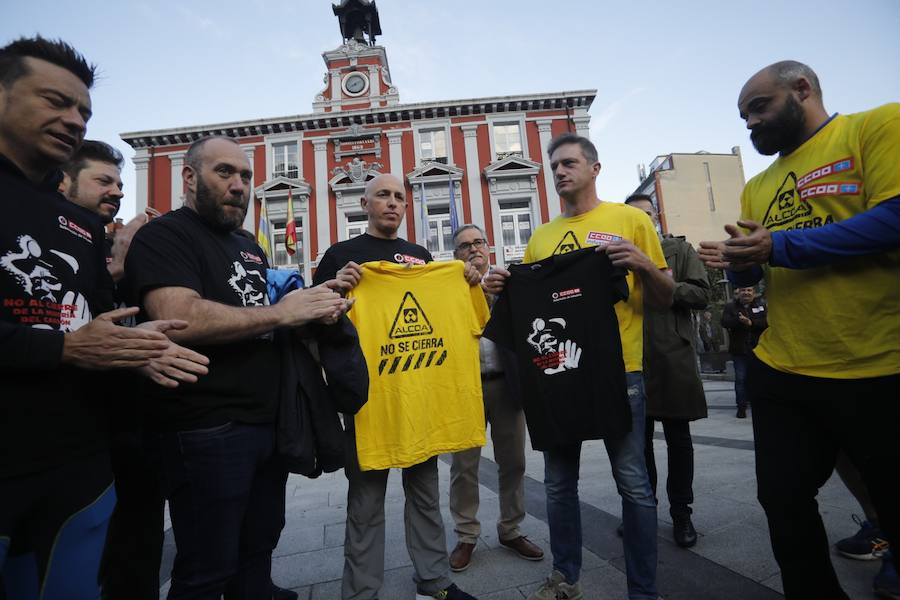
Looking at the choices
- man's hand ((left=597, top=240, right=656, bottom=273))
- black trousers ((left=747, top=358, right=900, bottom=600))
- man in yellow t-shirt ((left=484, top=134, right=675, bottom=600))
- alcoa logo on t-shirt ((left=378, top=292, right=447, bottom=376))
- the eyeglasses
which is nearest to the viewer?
black trousers ((left=747, top=358, right=900, bottom=600))

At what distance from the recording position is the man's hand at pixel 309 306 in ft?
6.04

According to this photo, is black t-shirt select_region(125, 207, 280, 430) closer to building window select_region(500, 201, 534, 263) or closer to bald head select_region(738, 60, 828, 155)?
bald head select_region(738, 60, 828, 155)

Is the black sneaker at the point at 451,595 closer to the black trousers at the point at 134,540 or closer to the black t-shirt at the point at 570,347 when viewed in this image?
the black t-shirt at the point at 570,347

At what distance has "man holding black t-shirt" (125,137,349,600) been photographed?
1639 millimetres

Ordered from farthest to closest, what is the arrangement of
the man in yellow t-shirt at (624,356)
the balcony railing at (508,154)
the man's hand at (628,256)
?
the balcony railing at (508,154) → the man's hand at (628,256) → the man in yellow t-shirt at (624,356)

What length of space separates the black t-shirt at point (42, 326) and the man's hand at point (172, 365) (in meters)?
0.22

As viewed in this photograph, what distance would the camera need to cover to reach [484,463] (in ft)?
19.7

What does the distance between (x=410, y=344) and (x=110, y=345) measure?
1.54 metres

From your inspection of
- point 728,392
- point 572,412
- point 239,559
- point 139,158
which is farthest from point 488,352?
point 139,158

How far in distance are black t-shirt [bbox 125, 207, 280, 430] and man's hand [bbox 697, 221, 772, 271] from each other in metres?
1.87

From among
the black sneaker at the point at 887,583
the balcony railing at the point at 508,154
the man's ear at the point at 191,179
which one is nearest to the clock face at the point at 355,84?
the balcony railing at the point at 508,154

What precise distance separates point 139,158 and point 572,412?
25192mm

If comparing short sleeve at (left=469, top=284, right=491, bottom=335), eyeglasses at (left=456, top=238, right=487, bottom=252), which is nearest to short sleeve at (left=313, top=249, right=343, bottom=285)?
short sleeve at (left=469, top=284, right=491, bottom=335)

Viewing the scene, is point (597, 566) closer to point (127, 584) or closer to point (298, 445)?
point (298, 445)
